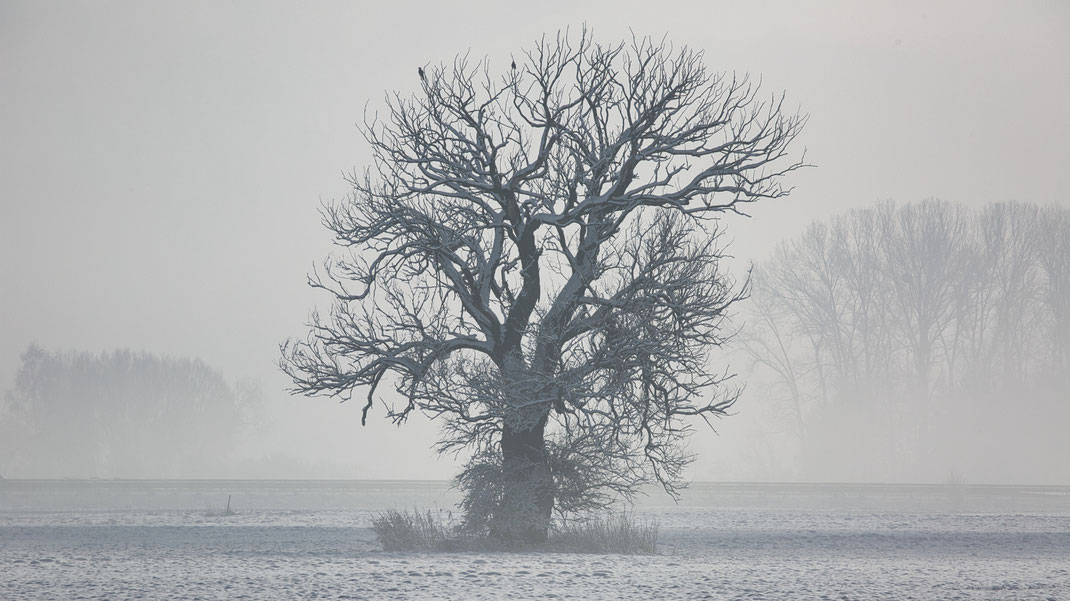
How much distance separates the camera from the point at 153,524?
22.8 meters

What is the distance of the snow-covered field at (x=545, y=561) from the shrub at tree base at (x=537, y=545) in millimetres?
678

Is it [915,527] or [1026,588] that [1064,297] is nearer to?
[915,527]

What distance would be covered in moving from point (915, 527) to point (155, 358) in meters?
61.9

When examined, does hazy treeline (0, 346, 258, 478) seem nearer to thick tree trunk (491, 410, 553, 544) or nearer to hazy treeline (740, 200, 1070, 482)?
hazy treeline (740, 200, 1070, 482)

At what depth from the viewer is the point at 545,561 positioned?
14.6 meters

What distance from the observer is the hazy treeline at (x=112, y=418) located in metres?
63.1

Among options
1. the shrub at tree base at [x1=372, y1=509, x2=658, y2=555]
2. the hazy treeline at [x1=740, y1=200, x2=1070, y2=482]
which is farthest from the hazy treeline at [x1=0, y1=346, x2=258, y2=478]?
the shrub at tree base at [x1=372, y1=509, x2=658, y2=555]

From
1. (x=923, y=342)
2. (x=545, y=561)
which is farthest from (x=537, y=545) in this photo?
(x=923, y=342)

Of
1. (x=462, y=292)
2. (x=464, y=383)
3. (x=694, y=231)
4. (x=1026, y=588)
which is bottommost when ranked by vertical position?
(x=1026, y=588)

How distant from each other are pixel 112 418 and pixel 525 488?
55.9 m

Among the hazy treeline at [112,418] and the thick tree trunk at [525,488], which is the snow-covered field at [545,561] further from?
the hazy treeline at [112,418]

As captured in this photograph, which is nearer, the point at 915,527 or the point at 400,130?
the point at 400,130

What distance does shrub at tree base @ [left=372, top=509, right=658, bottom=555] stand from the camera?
16.9 metres

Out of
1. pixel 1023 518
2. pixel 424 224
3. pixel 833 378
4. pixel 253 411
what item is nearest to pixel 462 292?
pixel 424 224
